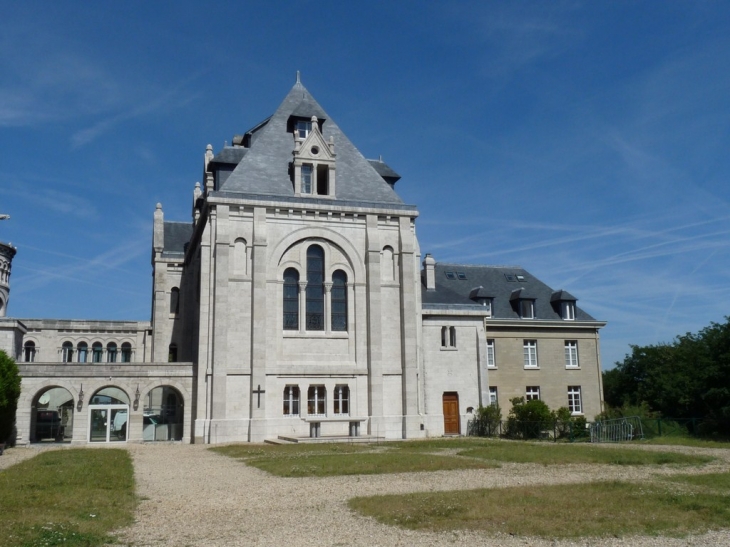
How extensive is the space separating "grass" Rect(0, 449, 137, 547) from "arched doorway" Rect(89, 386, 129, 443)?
463 inches

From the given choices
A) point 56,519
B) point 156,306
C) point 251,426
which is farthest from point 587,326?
point 56,519

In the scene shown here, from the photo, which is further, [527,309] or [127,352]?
[127,352]

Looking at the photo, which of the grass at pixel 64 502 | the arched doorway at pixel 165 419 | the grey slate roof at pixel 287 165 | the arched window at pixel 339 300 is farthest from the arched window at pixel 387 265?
the grass at pixel 64 502

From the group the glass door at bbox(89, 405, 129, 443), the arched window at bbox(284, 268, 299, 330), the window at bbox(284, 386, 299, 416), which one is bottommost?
the glass door at bbox(89, 405, 129, 443)

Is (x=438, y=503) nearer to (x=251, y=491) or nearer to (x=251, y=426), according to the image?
(x=251, y=491)

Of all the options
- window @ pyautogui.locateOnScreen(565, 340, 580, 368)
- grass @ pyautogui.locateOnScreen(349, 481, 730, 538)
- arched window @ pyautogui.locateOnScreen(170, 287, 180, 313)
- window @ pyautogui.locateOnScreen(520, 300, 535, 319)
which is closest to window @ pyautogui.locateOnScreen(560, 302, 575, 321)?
window @ pyautogui.locateOnScreen(565, 340, 580, 368)

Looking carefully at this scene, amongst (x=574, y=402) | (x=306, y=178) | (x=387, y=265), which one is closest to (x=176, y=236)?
(x=306, y=178)

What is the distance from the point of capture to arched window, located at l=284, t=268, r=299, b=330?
116ft

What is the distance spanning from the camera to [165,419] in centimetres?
3562

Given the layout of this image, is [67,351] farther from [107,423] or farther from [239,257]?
[239,257]

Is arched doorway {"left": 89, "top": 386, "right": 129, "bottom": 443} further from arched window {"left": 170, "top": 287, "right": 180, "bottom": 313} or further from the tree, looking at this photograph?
arched window {"left": 170, "top": 287, "right": 180, "bottom": 313}

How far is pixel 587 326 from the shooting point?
45250 mm

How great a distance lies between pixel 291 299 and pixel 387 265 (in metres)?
5.42

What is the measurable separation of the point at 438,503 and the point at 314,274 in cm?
2458
